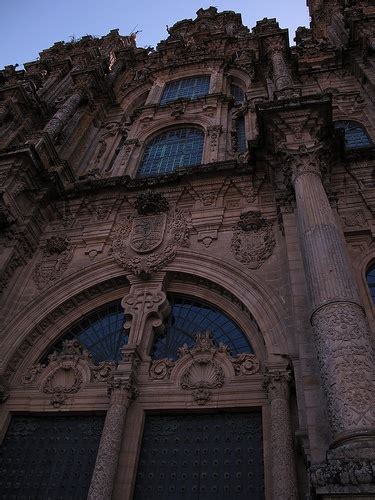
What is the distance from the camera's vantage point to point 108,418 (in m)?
7.27

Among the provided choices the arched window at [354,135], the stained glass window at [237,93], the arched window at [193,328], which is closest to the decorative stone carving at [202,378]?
the arched window at [193,328]

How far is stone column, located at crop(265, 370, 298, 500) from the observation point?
5750 millimetres

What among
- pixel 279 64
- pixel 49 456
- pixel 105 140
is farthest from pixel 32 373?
pixel 279 64

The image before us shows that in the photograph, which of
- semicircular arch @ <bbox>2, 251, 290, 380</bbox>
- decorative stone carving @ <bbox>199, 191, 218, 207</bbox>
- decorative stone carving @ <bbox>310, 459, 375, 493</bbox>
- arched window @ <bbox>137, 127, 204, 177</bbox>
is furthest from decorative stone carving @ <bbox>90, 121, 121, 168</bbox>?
decorative stone carving @ <bbox>310, 459, 375, 493</bbox>

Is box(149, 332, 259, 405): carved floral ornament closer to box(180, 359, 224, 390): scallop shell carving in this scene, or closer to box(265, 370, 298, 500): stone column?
box(180, 359, 224, 390): scallop shell carving

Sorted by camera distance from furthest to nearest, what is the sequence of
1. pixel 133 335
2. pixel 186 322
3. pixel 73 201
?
pixel 73 201
pixel 186 322
pixel 133 335

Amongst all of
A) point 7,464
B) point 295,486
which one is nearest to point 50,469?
point 7,464

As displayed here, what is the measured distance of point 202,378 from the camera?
7.99 metres

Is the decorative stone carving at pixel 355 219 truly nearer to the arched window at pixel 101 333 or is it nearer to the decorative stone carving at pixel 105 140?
the arched window at pixel 101 333

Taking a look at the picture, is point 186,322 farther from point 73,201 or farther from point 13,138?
point 13,138

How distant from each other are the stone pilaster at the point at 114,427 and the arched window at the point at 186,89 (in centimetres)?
1258

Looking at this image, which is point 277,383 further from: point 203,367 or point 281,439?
point 203,367

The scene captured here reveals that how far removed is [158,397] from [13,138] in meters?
11.8

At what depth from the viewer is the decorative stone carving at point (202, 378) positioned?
763cm
